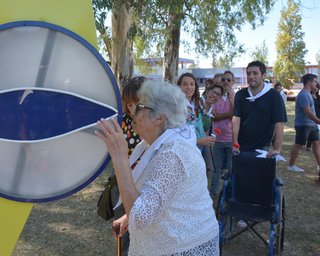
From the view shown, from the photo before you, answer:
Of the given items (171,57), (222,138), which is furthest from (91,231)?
(171,57)

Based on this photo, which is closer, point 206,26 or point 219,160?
point 219,160

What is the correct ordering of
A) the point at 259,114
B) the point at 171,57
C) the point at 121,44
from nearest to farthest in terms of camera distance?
the point at 259,114
the point at 121,44
the point at 171,57

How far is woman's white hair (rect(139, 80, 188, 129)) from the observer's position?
1524 millimetres

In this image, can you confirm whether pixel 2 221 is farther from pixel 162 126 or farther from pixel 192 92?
pixel 192 92

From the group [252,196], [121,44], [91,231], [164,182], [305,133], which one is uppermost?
[121,44]

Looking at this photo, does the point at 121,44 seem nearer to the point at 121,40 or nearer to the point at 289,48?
the point at 121,40

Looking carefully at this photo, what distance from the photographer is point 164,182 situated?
1.39 m

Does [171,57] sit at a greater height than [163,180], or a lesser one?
greater

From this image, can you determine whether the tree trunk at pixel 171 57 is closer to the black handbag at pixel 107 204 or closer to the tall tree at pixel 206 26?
the tall tree at pixel 206 26

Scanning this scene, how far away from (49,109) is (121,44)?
556 centimetres

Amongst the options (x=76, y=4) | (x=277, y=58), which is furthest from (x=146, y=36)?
(x=277, y=58)

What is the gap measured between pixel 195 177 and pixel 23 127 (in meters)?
0.72

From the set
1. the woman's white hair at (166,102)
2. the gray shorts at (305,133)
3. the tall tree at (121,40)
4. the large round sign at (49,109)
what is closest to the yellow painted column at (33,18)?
the large round sign at (49,109)

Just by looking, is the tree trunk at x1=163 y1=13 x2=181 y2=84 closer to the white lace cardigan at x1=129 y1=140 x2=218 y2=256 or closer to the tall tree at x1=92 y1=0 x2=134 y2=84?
the tall tree at x1=92 y1=0 x2=134 y2=84
